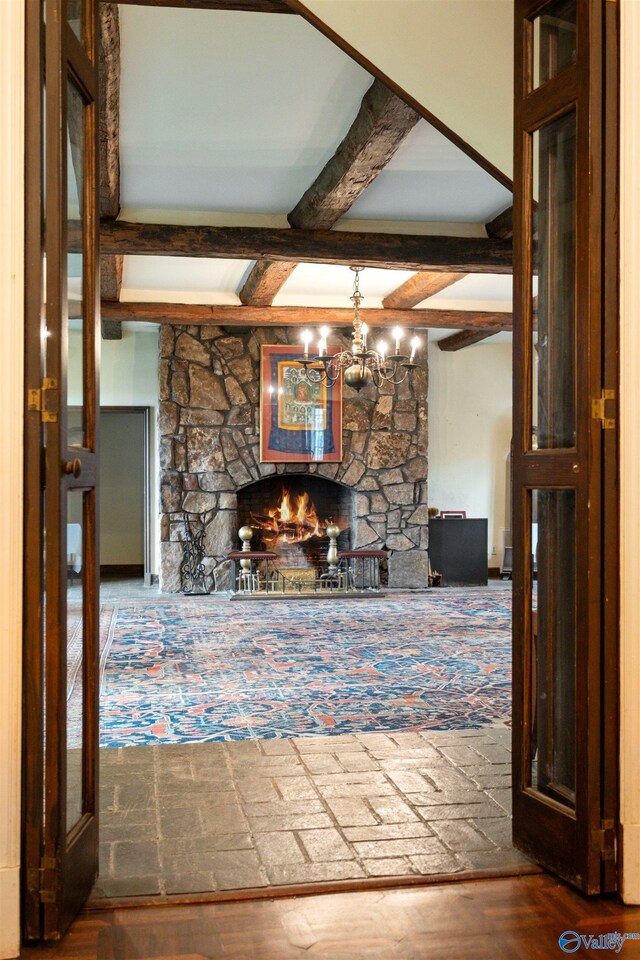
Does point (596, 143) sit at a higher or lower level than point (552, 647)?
higher

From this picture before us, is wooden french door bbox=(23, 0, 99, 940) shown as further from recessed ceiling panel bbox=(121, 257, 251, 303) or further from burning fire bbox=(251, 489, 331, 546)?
burning fire bbox=(251, 489, 331, 546)

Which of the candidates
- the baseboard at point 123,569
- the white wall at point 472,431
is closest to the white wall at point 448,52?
the white wall at point 472,431

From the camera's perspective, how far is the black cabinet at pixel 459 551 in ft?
32.0

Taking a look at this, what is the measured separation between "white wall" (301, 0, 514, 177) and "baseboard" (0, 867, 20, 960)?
2992mm

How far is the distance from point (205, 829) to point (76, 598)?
0.94 m

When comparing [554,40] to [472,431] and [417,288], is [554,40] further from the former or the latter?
[472,431]

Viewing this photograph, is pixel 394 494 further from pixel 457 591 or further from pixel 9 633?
pixel 9 633

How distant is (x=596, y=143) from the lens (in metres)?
2.26

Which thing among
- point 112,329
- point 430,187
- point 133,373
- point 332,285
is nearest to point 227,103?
point 430,187

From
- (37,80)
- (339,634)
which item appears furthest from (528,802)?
(339,634)

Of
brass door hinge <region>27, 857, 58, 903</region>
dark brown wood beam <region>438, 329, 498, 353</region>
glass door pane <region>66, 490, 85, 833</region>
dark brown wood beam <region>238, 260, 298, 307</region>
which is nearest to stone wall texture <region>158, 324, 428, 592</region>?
dark brown wood beam <region>238, 260, 298, 307</region>

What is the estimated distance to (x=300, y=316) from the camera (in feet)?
28.0

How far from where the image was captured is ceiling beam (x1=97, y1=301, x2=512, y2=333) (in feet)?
27.1

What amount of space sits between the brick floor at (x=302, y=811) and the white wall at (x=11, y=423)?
0.40m
